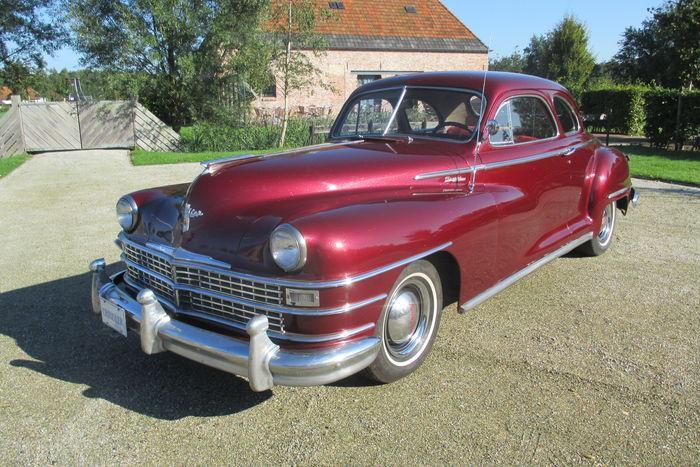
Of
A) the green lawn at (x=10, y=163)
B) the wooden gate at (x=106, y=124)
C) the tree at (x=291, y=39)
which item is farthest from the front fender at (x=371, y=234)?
the wooden gate at (x=106, y=124)

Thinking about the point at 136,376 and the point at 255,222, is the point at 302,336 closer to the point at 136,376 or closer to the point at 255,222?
the point at 255,222

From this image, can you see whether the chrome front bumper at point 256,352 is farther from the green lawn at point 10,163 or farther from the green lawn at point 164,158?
the green lawn at point 10,163

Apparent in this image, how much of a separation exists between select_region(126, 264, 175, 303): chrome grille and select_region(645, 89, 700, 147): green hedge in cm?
1460

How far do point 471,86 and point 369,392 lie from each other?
242 cm

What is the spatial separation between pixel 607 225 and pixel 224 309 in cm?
445

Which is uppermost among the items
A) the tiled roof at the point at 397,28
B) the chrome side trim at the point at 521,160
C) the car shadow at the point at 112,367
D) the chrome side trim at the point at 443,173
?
the tiled roof at the point at 397,28

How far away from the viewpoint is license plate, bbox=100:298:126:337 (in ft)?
10.2

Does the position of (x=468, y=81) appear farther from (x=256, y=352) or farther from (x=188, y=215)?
(x=256, y=352)

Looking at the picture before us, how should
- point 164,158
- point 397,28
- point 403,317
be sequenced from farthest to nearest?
point 397,28 < point 164,158 < point 403,317

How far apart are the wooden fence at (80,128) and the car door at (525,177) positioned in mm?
14558

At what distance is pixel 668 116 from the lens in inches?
563

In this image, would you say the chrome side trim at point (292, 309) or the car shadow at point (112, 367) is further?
the car shadow at point (112, 367)

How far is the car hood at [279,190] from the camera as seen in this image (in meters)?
2.79

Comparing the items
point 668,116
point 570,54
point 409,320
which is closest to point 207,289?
point 409,320
